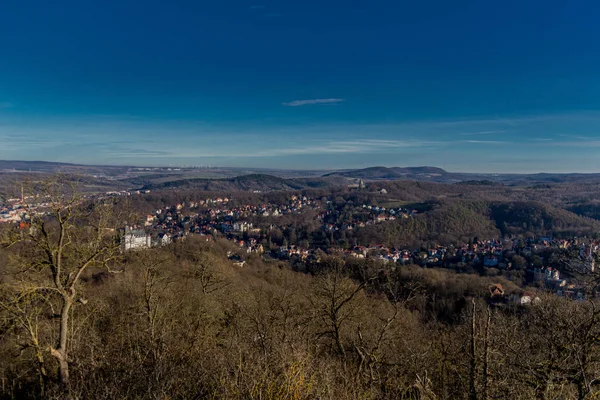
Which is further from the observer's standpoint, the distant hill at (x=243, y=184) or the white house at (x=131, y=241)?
the distant hill at (x=243, y=184)

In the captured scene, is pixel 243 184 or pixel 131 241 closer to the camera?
pixel 131 241

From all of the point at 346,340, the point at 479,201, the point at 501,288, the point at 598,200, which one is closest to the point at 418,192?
the point at 479,201

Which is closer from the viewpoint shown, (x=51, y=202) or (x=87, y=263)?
(x=51, y=202)

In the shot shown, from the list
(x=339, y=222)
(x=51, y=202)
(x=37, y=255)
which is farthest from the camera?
(x=339, y=222)

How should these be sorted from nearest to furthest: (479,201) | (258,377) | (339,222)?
(258,377) < (339,222) < (479,201)

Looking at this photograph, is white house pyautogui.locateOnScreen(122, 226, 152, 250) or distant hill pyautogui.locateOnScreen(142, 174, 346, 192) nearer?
white house pyautogui.locateOnScreen(122, 226, 152, 250)

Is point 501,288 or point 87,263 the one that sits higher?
point 87,263

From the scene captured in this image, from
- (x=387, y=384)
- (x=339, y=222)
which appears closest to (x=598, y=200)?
(x=339, y=222)

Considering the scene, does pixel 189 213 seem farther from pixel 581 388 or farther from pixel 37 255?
pixel 581 388

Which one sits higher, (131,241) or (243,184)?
(131,241)

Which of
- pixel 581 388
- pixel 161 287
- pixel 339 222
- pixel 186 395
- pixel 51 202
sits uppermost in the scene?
pixel 51 202
